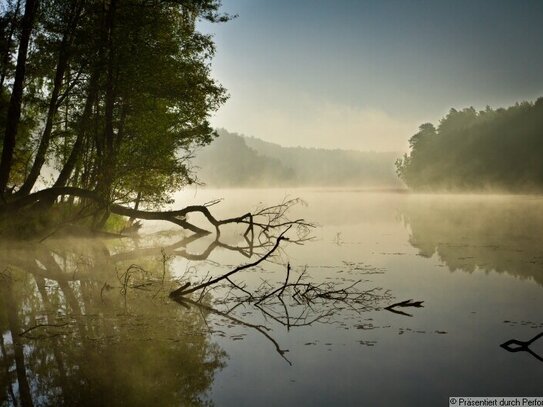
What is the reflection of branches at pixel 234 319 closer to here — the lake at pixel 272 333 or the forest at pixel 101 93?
the lake at pixel 272 333

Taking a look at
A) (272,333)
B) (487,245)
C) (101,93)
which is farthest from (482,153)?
(272,333)

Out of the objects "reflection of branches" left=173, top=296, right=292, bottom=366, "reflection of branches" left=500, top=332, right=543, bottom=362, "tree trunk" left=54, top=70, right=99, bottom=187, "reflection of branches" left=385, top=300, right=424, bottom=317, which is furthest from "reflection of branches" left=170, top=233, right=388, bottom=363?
"tree trunk" left=54, top=70, right=99, bottom=187

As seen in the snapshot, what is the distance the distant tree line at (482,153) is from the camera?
9494 centimetres

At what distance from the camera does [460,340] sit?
6.89 metres

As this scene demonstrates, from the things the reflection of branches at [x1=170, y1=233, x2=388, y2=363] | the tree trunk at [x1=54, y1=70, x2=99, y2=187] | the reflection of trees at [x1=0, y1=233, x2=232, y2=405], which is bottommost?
the reflection of branches at [x1=170, y1=233, x2=388, y2=363]

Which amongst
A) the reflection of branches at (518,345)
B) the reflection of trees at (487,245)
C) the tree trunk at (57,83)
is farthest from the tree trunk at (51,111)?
the reflection of branches at (518,345)

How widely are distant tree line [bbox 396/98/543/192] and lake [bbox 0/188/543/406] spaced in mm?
90372

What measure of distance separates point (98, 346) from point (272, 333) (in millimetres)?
2610

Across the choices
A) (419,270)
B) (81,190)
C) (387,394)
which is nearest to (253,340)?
(387,394)

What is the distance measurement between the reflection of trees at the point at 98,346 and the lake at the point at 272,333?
0.03 metres

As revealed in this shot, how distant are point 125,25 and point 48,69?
3.91 meters

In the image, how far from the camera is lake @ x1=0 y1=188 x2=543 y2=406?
5.22 metres

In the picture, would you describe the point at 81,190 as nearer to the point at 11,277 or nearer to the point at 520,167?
the point at 11,277

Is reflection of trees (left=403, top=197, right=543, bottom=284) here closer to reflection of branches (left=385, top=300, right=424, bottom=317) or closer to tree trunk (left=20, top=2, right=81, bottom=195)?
reflection of branches (left=385, top=300, right=424, bottom=317)
